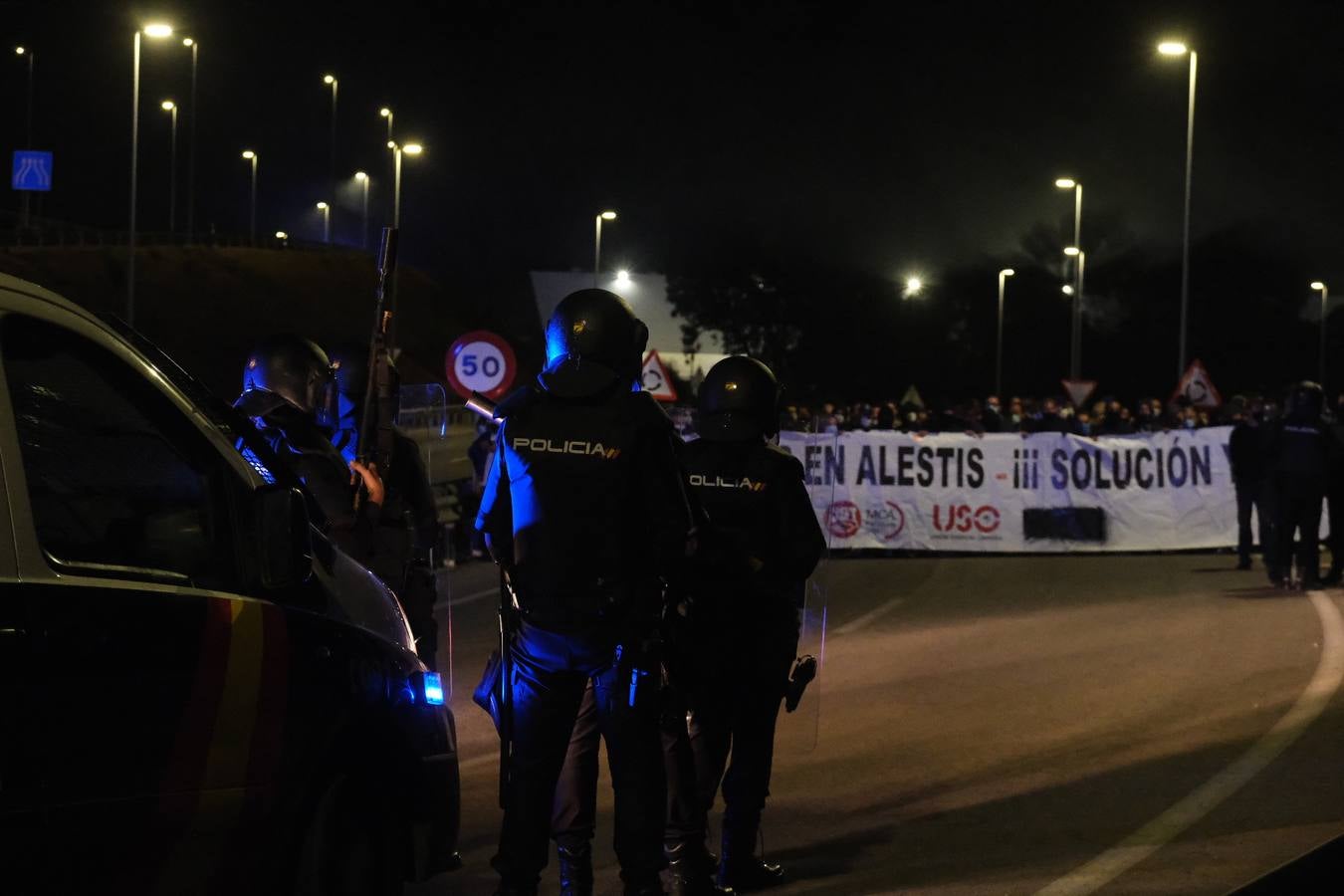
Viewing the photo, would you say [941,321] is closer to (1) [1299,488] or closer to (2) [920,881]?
(1) [1299,488]

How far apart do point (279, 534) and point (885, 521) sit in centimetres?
1934

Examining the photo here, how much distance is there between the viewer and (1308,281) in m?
108

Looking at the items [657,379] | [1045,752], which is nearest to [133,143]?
[657,379]

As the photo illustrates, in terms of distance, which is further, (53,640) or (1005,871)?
(1005,871)

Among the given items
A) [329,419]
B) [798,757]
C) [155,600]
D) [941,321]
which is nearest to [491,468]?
[155,600]

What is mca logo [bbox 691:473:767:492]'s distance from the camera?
20.2 ft

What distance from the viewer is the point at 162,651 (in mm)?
3717

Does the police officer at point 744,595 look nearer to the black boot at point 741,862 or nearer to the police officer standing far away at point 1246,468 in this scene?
the black boot at point 741,862

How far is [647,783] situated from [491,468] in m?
1.01

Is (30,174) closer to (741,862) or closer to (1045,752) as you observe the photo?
(1045,752)

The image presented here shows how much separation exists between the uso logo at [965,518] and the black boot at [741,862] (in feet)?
56.0

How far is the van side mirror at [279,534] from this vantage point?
13.1ft

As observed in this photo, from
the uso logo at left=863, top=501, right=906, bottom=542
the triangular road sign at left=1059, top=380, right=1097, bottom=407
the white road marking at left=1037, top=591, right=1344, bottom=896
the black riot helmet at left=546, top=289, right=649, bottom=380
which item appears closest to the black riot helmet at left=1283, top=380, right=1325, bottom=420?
the white road marking at left=1037, top=591, right=1344, bottom=896

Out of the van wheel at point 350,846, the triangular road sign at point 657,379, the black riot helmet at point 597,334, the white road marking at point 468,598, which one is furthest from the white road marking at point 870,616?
the van wheel at point 350,846
